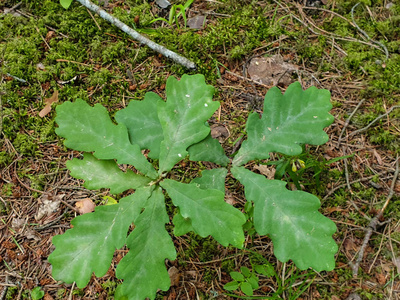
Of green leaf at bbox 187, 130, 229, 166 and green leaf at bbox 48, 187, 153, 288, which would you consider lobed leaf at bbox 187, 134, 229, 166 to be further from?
green leaf at bbox 48, 187, 153, 288

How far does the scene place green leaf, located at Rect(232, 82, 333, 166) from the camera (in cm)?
195

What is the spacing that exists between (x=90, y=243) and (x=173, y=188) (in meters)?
0.52

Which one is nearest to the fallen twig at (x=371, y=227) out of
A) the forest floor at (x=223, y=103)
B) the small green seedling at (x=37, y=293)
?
the forest floor at (x=223, y=103)

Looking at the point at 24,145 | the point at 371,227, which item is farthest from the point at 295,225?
the point at 24,145

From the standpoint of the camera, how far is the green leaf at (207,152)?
202 centimetres

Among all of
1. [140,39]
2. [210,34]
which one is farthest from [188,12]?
[140,39]

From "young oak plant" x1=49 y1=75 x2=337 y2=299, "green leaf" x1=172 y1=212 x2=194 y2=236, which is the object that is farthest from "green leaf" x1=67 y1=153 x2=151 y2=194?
"green leaf" x1=172 y1=212 x2=194 y2=236

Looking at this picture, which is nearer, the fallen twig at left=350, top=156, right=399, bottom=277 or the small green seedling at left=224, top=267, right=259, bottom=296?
Result: the small green seedling at left=224, top=267, right=259, bottom=296

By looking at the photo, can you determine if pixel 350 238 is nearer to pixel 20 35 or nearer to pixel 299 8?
pixel 299 8

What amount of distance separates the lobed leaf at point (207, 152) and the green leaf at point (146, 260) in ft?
1.47

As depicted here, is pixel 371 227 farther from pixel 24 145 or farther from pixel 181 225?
pixel 24 145

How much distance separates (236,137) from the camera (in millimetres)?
2703

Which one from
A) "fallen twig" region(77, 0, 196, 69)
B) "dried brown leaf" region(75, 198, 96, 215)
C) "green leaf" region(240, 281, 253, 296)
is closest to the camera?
"green leaf" region(240, 281, 253, 296)

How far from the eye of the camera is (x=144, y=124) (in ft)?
6.86
